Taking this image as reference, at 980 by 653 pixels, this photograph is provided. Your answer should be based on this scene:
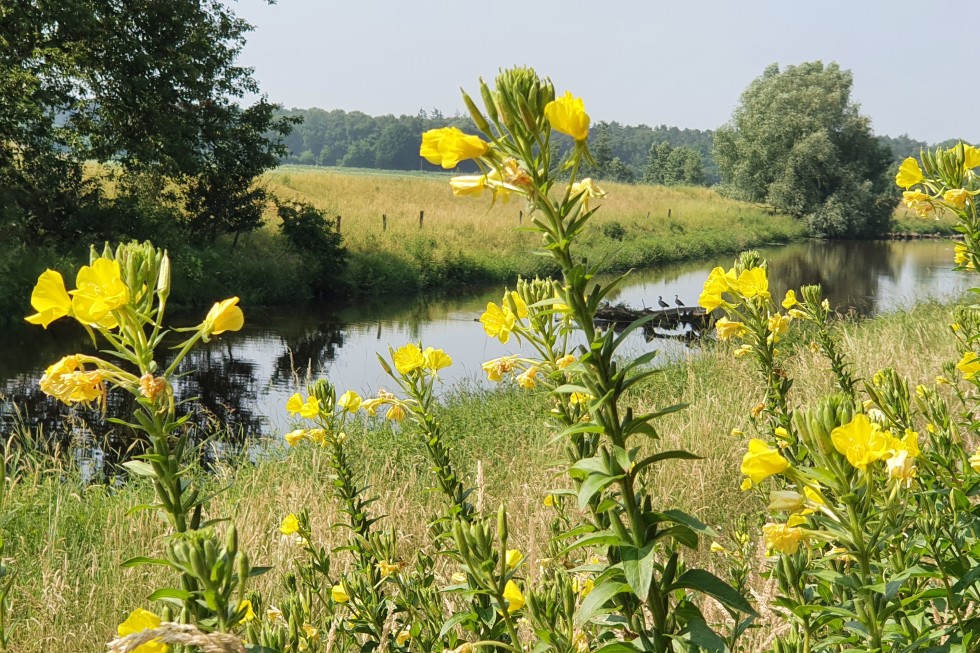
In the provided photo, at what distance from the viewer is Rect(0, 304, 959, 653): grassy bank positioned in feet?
9.70

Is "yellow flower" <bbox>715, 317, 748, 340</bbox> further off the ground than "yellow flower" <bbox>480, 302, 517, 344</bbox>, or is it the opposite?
"yellow flower" <bbox>480, 302, 517, 344</bbox>

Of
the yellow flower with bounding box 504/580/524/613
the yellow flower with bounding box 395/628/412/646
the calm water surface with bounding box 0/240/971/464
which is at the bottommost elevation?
the calm water surface with bounding box 0/240/971/464

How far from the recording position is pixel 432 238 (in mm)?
18078

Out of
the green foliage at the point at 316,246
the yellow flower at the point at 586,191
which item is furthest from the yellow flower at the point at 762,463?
the green foliage at the point at 316,246

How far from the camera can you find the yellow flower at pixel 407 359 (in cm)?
183

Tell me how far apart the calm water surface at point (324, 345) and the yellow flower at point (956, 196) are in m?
3.64

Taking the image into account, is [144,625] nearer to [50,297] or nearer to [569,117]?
[50,297]

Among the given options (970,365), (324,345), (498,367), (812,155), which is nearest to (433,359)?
(498,367)

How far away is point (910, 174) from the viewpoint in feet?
7.57

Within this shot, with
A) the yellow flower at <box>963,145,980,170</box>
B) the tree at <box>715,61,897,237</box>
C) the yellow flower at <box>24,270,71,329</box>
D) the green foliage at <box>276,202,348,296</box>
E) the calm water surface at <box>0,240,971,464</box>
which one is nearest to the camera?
the yellow flower at <box>24,270,71,329</box>

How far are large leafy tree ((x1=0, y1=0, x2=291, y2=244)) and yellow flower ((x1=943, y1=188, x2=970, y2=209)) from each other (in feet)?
40.0

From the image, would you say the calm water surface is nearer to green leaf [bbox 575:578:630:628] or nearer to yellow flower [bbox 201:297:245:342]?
yellow flower [bbox 201:297:245:342]

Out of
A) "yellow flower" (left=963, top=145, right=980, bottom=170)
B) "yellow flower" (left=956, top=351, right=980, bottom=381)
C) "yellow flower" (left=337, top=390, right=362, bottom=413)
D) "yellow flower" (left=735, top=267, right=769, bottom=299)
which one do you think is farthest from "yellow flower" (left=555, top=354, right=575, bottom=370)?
"yellow flower" (left=963, top=145, right=980, bottom=170)

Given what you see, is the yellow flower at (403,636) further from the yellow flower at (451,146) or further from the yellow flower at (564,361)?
the yellow flower at (451,146)
